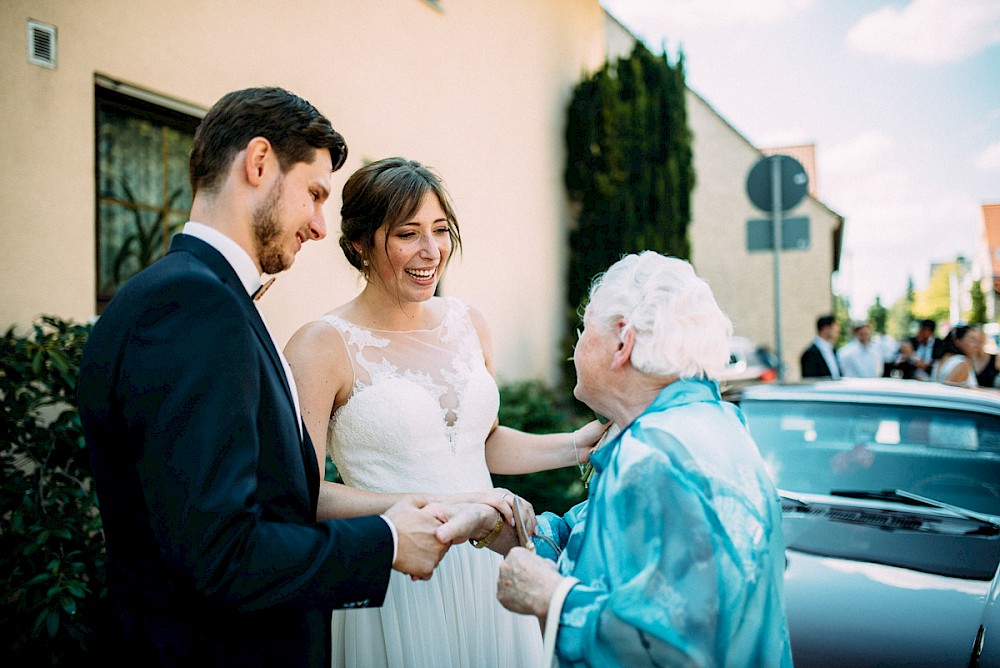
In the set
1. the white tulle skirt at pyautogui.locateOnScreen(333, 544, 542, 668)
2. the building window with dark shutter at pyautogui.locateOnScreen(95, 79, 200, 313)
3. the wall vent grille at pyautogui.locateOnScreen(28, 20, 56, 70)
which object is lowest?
the white tulle skirt at pyautogui.locateOnScreen(333, 544, 542, 668)

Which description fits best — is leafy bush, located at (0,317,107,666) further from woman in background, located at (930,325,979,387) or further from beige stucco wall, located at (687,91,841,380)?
beige stucco wall, located at (687,91,841,380)

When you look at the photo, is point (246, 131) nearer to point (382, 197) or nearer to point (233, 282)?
point (233, 282)

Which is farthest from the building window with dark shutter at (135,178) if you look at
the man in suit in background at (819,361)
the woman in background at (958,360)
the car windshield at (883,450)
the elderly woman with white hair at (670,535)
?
the man in suit in background at (819,361)

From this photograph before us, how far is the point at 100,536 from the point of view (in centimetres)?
278

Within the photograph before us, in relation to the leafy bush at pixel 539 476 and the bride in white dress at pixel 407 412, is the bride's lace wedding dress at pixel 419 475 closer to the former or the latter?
the bride in white dress at pixel 407 412

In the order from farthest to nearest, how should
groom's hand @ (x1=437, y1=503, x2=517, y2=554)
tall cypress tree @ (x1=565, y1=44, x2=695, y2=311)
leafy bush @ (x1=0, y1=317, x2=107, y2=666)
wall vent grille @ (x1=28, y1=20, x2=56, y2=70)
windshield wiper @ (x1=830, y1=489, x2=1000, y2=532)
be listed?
tall cypress tree @ (x1=565, y1=44, x2=695, y2=311)
wall vent grille @ (x1=28, y1=20, x2=56, y2=70)
windshield wiper @ (x1=830, y1=489, x2=1000, y2=532)
leafy bush @ (x1=0, y1=317, x2=107, y2=666)
groom's hand @ (x1=437, y1=503, x2=517, y2=554)

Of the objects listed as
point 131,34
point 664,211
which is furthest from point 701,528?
point 664,211

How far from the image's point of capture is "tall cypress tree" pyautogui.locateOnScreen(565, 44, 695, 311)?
986cm

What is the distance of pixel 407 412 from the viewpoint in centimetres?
229

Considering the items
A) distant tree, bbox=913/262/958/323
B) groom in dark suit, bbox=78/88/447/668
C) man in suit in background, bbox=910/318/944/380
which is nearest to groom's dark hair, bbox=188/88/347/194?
groom in dark suit, bbox=78/88/447/668

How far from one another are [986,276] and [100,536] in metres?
70.8

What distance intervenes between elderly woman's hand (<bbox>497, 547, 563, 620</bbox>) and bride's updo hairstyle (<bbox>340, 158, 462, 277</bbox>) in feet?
3.67

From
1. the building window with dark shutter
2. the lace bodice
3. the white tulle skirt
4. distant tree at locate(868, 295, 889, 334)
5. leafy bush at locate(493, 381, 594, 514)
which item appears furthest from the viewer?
distant tree at locate(868, 295, 889, 334)

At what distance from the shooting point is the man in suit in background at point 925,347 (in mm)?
12562
